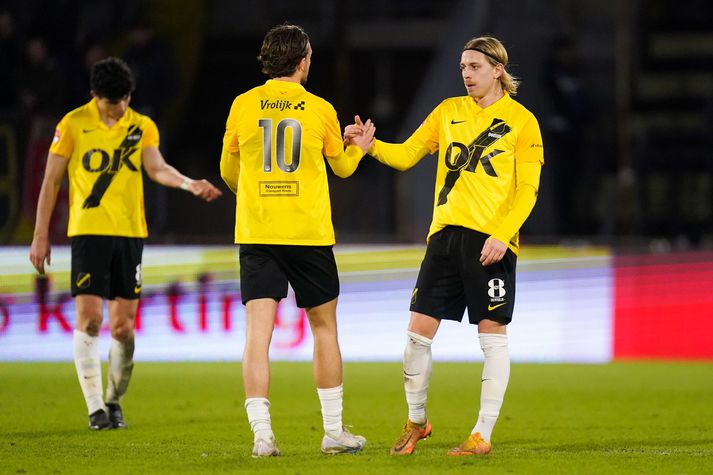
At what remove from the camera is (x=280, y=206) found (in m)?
5.45

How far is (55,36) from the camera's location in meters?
12.7

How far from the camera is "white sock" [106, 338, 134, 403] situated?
7004mm

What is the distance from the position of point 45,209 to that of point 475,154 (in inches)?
94.3

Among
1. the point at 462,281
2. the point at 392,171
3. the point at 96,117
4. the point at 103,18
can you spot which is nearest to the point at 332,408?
the point at 462,281

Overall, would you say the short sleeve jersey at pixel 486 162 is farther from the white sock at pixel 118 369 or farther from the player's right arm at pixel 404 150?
the white sock at pixel 118 369

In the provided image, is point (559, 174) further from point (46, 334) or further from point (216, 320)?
point (46, 334)

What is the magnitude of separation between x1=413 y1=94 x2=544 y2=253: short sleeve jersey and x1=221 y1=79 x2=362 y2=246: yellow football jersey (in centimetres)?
59

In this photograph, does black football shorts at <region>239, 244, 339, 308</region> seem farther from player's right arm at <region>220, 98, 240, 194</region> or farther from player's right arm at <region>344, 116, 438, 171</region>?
player's right arm at <region>344, 116, 438, 171</region>

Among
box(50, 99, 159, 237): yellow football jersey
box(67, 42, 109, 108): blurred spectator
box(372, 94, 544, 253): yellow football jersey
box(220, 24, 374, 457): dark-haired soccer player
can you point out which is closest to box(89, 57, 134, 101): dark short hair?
box(50, 99, 159, 237): yellow football jersey

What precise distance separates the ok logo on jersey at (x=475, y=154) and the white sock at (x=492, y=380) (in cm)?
65

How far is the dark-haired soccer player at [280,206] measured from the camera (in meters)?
5.44

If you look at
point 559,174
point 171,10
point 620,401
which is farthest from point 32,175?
point 620,401

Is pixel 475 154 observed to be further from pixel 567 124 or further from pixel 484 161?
pixel 567 124

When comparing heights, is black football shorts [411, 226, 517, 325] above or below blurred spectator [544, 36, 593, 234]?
below
